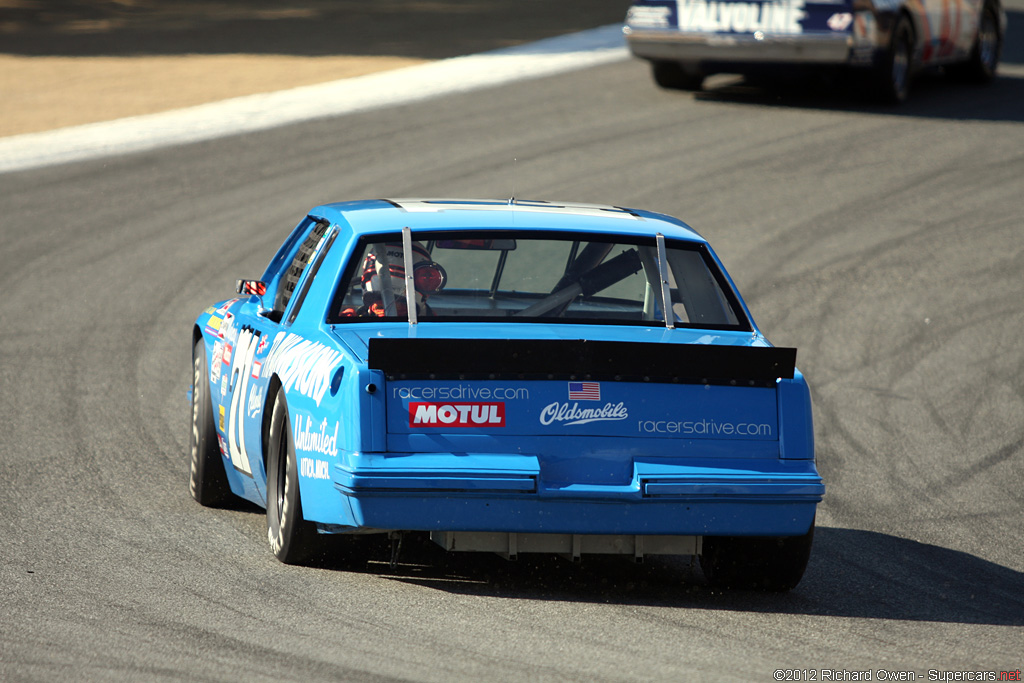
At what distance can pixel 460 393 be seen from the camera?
5.46 metres

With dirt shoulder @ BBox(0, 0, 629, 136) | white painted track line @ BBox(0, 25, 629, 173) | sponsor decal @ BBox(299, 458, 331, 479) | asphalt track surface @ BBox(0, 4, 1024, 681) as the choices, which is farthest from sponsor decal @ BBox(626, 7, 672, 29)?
sponsor decal @ BBox(299, 458, 331, 479)

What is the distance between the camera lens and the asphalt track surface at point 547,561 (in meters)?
5.08

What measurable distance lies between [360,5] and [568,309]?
23.3m

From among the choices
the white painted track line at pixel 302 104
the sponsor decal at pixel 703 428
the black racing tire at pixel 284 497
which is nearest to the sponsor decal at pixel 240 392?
the black racing tire at pixel 284 497

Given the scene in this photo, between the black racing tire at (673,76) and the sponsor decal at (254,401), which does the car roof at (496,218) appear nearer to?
the sponsor decal at (254,401)

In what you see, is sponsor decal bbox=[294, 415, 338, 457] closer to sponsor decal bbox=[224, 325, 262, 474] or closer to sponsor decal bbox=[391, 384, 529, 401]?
sponsor decal bbox=[391, 384, 529, 401]

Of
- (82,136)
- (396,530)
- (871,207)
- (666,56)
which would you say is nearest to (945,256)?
(871,207)

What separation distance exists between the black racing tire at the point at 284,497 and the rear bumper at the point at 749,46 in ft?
38.7

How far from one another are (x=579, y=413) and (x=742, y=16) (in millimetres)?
12229

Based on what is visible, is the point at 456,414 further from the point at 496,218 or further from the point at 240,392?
the point at 240,392

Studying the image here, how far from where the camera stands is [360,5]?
28578 mm

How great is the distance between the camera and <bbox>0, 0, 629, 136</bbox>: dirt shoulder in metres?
19.7

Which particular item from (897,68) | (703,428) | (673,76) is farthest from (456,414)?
(673,76)

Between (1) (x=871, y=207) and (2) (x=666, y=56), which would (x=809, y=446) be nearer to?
(1) (x=871, y=207)
